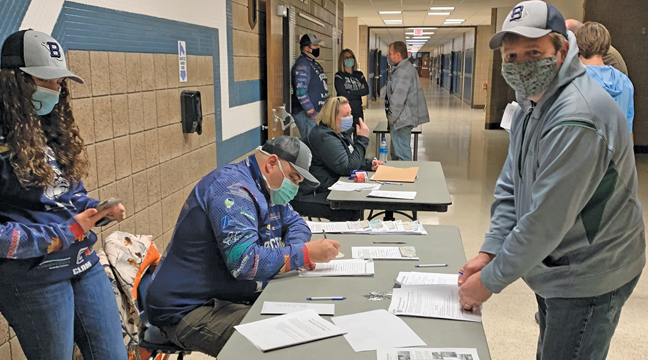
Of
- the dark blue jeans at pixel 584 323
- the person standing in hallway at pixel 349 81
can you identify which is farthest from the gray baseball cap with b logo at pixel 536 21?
the person standing in hallway at pixel 349 81

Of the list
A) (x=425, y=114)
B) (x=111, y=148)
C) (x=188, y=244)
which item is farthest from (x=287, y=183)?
(x=425, y=114)

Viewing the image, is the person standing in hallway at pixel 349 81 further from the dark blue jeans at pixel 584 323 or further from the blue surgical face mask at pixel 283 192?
the dark blue jeans at pixel 584 323

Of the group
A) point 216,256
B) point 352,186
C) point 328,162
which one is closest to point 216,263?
point 216,256

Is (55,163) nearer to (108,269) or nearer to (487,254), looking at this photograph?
(108,269)

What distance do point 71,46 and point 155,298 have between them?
1154mm

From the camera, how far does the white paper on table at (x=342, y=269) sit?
2.01 meters

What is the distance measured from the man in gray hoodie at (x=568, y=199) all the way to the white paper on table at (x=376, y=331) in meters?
0.25

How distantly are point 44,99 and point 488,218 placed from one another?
432cm

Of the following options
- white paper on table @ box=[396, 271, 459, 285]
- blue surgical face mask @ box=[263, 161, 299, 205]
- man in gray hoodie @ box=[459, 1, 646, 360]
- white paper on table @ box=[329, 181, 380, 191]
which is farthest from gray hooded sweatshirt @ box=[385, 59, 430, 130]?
man in gray hoodie @ box=[459, 1, 646, 360]

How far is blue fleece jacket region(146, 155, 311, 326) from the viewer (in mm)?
1903

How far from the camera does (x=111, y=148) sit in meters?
2.64

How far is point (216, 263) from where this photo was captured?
1969 mm

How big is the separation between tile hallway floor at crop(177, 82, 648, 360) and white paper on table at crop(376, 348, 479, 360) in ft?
4.93

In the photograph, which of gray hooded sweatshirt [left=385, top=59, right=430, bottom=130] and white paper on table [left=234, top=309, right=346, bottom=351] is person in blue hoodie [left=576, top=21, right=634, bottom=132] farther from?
gray hooded sweatshirt [left=385, top=59, right=430, bottom=130]
